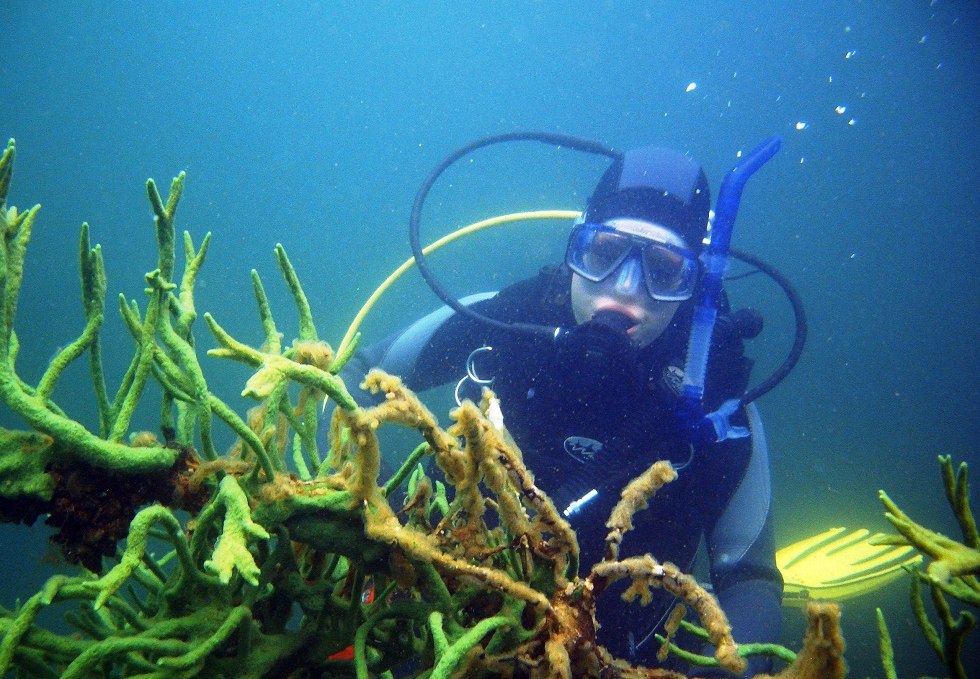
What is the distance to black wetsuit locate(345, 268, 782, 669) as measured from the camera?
118 inches

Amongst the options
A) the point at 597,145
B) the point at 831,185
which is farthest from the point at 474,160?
the point at 597,145

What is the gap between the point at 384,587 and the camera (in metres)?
1.42

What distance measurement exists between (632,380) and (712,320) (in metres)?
0.74

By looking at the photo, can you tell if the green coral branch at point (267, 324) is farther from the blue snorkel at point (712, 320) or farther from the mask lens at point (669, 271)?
the mask lens at point (669, 271)

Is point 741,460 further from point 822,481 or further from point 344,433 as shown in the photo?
point 822,481

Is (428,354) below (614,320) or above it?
below

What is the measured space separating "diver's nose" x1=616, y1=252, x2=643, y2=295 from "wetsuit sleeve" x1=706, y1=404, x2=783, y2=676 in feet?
4.50

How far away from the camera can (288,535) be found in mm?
1175

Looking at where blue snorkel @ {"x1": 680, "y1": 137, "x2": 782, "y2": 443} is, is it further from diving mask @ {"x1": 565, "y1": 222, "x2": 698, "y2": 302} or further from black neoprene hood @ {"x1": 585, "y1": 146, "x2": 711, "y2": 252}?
black neoprene hood @ {"x1": 585, "y1": 146, "x2": 711, "y2": 252}

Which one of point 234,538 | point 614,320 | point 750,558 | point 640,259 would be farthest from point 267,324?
point 750,558

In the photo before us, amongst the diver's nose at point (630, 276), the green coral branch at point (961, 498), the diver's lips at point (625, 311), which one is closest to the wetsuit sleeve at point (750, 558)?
the diver's lips at point (625, 311)

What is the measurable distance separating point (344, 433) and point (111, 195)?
35177 millimetres

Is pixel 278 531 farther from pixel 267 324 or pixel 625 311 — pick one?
pixel 625 311

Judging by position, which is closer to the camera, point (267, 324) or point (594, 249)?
point (267, 324)
